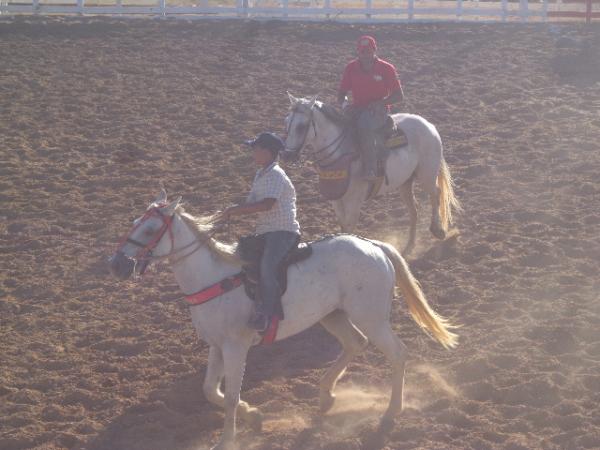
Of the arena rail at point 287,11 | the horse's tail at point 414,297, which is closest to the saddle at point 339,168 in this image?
the horse's tail at point 414,297

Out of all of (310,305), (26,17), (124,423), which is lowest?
(124,423)

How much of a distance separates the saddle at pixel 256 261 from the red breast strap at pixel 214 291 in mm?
100

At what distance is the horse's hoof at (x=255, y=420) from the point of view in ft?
21.6

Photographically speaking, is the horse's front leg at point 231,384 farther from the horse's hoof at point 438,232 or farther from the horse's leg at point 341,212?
the horse's hoof at point 438,232

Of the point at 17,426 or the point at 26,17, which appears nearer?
the point at 17,426

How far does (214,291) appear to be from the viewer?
6.22 metres

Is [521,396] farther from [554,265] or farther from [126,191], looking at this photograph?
[126,191]

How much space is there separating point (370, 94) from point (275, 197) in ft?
12.2

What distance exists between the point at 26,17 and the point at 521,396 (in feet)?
55.3

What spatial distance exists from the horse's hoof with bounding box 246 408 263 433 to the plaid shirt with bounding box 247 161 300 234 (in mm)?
1366

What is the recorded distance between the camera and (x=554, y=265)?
962 centimetres

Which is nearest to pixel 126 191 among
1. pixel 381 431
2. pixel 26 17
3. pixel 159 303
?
pixel 159 303

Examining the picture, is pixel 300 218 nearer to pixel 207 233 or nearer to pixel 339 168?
pixel 339 168

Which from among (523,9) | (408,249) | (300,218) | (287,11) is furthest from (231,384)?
(523,9)
